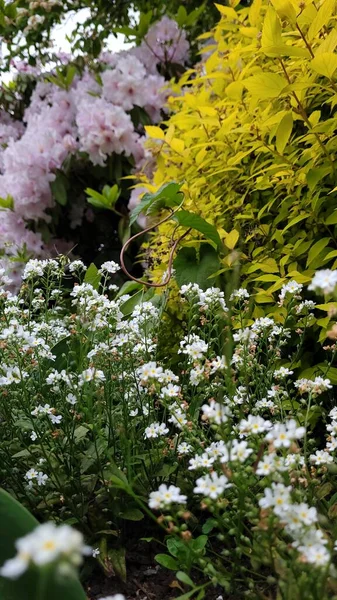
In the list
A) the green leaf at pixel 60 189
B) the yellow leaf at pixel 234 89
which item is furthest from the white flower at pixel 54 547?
the green leaf at pixel 60 189

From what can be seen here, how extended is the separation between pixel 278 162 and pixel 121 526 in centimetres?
104

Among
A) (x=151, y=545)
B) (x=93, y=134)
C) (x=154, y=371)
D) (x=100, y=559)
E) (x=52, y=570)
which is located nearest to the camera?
(x=52, y=570)

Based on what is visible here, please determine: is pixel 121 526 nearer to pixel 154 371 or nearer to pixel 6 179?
pixel 154 371

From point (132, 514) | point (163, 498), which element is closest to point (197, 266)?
point (132, 514)

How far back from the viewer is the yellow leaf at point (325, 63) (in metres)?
1.38

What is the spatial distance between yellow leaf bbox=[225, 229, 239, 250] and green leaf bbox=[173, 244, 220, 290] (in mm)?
102

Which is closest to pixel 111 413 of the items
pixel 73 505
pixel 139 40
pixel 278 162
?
pixel 73 505

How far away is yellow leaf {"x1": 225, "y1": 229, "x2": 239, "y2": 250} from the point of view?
1734 millimetres

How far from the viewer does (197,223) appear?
1793 mm

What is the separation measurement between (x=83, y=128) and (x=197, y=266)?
1.51 m

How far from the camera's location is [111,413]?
140 centimetres

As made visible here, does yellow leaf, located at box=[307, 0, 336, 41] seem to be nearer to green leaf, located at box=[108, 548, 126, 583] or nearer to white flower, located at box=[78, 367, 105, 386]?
white flower, located at box=[78, 367, 105, 386]

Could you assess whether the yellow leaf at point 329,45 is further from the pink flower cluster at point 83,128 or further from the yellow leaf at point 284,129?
the pink flower cluster at point 83,128

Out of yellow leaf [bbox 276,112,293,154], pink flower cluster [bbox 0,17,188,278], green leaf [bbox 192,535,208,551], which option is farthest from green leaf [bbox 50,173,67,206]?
green leaf [bbox 192,535,208,551]
